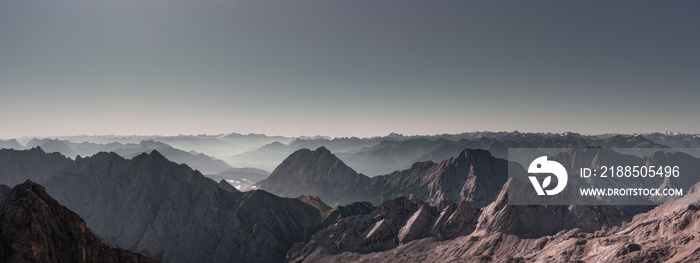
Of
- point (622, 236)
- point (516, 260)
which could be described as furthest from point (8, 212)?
point (622, 236)

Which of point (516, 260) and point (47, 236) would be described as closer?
point (47, 236)

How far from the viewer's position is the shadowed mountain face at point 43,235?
77188mm

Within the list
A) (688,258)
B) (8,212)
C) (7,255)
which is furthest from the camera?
(688,258)

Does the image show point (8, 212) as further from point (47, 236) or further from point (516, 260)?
point (516, 260)

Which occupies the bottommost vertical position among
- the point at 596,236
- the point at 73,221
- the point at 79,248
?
the point at 596,236

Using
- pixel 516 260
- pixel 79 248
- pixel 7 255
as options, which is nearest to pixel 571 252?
pixel 516 260

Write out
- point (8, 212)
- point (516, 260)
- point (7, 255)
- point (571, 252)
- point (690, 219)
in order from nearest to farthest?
point (7, 255), point (8, 212), point (690, 219), point (571, 252), point (516, 260)

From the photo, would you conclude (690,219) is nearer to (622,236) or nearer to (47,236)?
(622,236)

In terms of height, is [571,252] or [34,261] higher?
[34,261]

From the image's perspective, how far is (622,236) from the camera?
181250mm

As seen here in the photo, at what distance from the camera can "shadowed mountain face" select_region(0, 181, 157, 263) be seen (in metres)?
77.2

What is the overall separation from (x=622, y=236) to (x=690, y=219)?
29.2 m

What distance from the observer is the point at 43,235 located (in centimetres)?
8244

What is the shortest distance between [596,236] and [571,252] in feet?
113
